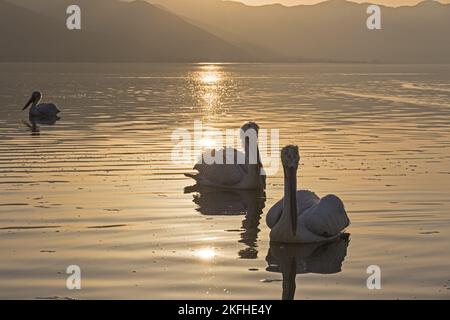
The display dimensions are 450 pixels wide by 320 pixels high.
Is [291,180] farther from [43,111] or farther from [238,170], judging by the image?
[43,111]

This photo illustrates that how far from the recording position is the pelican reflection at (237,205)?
17.1 meters

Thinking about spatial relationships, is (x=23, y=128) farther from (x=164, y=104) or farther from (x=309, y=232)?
(x=309, y=232)

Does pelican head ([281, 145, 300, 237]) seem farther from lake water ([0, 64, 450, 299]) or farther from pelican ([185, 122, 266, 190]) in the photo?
pelican ([185, 122, 266, 190])

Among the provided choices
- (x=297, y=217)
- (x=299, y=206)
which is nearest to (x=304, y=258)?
(x=297, y=217)

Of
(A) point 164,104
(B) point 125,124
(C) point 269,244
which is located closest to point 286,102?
(A) point 164,104

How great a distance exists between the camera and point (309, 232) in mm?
15781

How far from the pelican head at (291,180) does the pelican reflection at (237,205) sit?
83 centimetres

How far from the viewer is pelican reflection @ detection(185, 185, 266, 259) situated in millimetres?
17059

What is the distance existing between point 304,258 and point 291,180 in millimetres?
1287

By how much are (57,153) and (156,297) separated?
56.3 ft

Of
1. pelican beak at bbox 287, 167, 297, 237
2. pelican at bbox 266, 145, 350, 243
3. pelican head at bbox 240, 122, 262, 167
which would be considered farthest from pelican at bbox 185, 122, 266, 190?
pelican beak at bbox 287, 167, 297, 237

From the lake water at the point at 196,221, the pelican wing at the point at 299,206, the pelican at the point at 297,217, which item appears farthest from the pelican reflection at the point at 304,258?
the pelican wing at the point at 299,206

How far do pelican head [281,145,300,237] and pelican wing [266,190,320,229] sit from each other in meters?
0.75

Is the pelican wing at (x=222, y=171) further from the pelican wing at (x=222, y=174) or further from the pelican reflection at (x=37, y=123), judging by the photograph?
the pelican reflection at (x=37, y=123)
